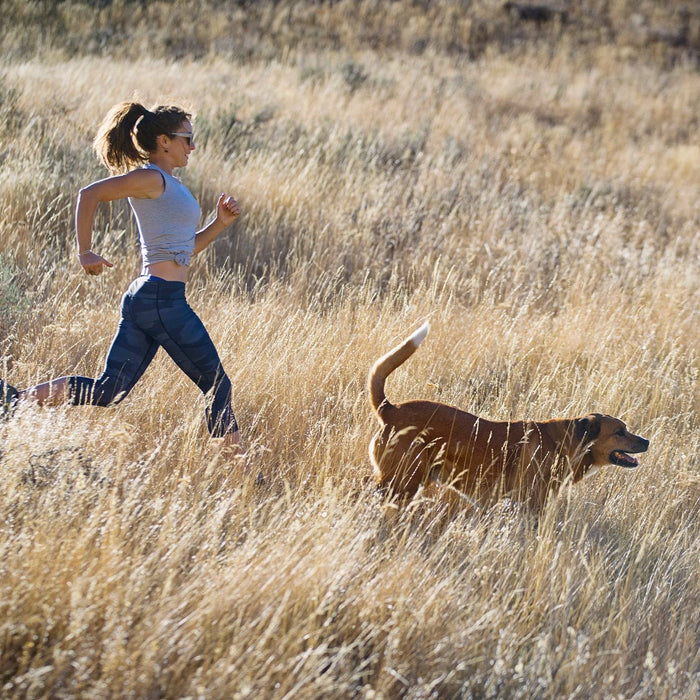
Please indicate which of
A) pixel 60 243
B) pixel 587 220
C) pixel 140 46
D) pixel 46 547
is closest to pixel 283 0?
pixel 140 46

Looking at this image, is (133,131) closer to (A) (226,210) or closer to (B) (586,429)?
(A) (226,210)

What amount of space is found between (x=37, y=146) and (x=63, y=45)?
670cm

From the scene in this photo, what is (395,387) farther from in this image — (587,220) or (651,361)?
(587,220)

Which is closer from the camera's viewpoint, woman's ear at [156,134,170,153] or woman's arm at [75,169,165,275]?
woman's arm at [75,169,165,275]

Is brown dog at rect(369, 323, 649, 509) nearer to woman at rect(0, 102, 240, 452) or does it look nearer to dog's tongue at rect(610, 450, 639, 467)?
dog's tongue at rect(610, 450, 639, 467)

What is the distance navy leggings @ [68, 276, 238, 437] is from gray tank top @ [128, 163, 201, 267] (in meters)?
0.12

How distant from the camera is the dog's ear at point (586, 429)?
164 inches

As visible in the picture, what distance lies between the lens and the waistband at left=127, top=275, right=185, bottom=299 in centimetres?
343

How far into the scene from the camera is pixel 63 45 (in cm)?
1302

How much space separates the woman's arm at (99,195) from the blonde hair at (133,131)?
0.23 meters

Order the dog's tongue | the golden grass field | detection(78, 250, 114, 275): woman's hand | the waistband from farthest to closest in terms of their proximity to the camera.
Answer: the dog's tongue, the waistband, detection(78, 250, 114, 275): woman's hand, the golden grass field

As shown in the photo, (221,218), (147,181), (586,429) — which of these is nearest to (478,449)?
(586,429)

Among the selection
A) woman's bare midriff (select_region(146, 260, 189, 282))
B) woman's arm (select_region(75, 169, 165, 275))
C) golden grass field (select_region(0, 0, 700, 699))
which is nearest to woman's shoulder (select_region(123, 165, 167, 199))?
woman's arm (select_region(75, 169, 165, 275))

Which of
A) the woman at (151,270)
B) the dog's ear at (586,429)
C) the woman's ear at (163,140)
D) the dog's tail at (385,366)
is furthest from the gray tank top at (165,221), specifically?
the dog's ear at (586,429)
